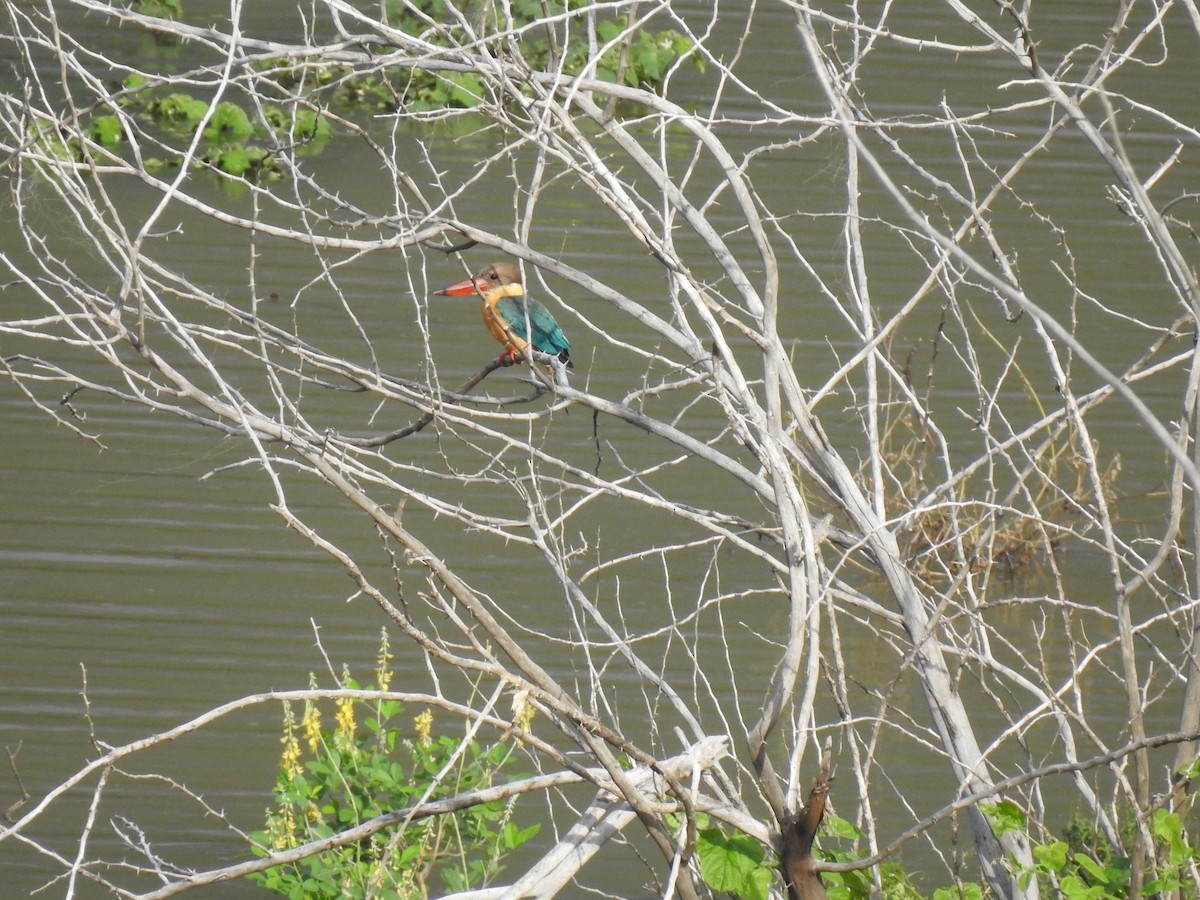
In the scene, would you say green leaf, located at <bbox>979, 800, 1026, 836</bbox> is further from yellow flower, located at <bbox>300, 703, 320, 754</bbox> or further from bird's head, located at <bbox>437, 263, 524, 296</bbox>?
bird's head, located at <bbox>437, 263, 524, 296</bbox>

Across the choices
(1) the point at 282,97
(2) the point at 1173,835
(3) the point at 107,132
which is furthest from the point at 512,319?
→ (1) the point at 282,97

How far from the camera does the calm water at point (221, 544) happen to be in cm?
373

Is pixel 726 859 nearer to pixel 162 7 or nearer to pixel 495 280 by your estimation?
pixel 495 280

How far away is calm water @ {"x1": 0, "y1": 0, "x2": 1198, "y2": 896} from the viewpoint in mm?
3730

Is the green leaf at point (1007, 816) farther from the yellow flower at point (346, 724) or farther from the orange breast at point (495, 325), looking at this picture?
the orange breast at point (495, 325)

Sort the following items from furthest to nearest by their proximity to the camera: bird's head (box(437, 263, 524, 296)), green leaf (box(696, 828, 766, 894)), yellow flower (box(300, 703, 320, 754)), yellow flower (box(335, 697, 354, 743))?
bird's head (box(437, 263, 524, 296))
yellow flower (box(335, 697, 354, 743))
yellow flower (box(300, 703, 320, 754))
green leaf (box(696, 828, 766, 894))

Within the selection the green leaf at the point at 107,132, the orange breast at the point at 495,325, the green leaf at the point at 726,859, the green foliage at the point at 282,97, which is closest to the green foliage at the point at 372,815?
the green leaf at the point at 726,859

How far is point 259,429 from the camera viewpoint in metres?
2.06

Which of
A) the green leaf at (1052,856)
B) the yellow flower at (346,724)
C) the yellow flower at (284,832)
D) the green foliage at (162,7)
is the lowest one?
the green foliage at (162,7)

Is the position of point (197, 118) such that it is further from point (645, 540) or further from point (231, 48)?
point (231, 48)

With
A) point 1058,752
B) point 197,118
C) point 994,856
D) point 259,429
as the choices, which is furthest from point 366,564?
point 197,118

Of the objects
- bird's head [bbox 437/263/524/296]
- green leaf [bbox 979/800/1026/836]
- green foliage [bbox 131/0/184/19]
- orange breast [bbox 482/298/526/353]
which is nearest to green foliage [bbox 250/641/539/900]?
green leaf [bbox 979/800/1026/836]

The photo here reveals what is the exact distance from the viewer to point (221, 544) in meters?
4.64

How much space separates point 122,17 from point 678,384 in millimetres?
956
